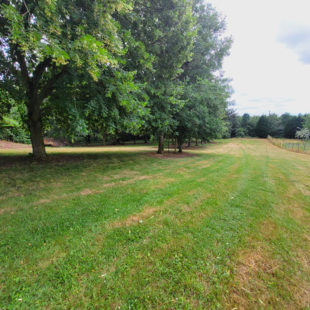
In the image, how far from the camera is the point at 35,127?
7754mm

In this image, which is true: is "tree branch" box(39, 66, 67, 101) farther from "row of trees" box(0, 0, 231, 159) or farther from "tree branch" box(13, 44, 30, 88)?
"tree branch" box(13, 44, 30, 88)

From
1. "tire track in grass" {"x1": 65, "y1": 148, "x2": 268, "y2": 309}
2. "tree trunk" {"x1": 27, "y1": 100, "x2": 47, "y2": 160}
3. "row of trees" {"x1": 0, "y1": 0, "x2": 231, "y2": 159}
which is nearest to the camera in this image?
"tire track in grass" {"x1": 65, "y1": 148, "x2": 268, "y2": 309}

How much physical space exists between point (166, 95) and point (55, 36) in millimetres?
5749

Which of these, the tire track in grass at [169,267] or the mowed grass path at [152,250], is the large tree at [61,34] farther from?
the tire track in grass at [169,267]

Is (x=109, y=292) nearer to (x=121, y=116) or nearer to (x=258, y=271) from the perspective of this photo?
(x=258, y=271)

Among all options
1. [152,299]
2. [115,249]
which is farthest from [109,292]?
[115,249]

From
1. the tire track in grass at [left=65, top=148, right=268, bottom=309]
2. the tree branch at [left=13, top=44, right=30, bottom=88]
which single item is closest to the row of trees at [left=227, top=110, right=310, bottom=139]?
the tree branch at [left=13, top=44, right=30, bottom=88]

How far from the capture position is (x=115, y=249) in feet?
7.27

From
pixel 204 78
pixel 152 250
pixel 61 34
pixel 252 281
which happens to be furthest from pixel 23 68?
pixel 204 78

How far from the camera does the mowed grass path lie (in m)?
1.59

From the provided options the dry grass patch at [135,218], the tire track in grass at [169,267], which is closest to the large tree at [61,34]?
the dry grass patch at [135,218]

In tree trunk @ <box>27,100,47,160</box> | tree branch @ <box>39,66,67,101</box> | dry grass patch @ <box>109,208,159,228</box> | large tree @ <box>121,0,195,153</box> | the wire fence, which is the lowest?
the wire fence

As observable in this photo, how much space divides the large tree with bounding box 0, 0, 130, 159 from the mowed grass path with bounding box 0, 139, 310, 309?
3498mm

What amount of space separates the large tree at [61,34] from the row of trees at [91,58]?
0.07 ft
